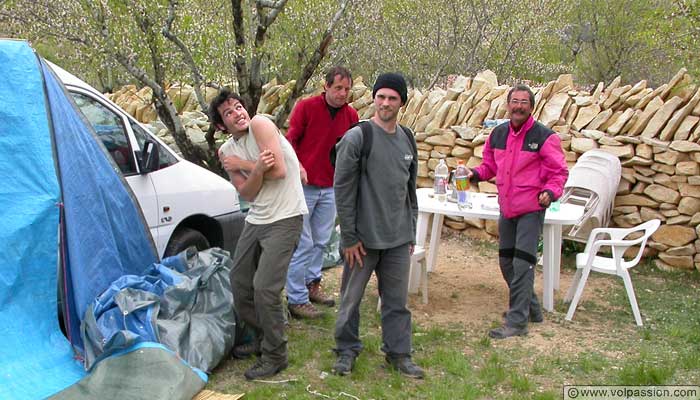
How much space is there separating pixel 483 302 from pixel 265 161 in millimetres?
2853

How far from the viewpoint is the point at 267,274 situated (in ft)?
12.8

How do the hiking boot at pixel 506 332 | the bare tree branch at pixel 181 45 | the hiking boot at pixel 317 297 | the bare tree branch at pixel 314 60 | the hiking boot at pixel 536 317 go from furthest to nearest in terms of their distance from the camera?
1. the bare tree branch at pixel 314 60
2. the bare tree branch at pixel 181 45
3. the hiking boot at pixel 317 297
4. the hiking boot at pixel 536 317
5. the hiking boot at pixel 506 332

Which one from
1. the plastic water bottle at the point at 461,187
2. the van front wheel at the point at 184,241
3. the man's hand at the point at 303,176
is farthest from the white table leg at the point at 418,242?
the van front wheel at the point at 184,241

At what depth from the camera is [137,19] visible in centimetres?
672

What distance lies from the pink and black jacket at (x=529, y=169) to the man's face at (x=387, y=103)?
1354mm

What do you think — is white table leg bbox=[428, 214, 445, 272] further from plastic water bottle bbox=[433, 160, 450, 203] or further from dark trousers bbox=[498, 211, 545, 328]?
dark trousers bbox=[498, 211, 545, 328]

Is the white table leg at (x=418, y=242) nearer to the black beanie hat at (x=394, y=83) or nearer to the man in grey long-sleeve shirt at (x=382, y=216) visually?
the man in grey long-sleeve shirt at (x=382, y=216)

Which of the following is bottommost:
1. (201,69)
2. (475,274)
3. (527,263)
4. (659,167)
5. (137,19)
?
(475,274)

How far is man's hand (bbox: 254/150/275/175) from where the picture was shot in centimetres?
378

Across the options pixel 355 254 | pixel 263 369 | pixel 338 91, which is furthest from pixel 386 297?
pixel 338 91

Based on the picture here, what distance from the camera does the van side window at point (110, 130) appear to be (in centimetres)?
470

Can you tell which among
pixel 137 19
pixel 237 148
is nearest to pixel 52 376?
pixel 237 148

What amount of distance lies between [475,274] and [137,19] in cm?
412

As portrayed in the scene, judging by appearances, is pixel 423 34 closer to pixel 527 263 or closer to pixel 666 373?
pixel 527 263
